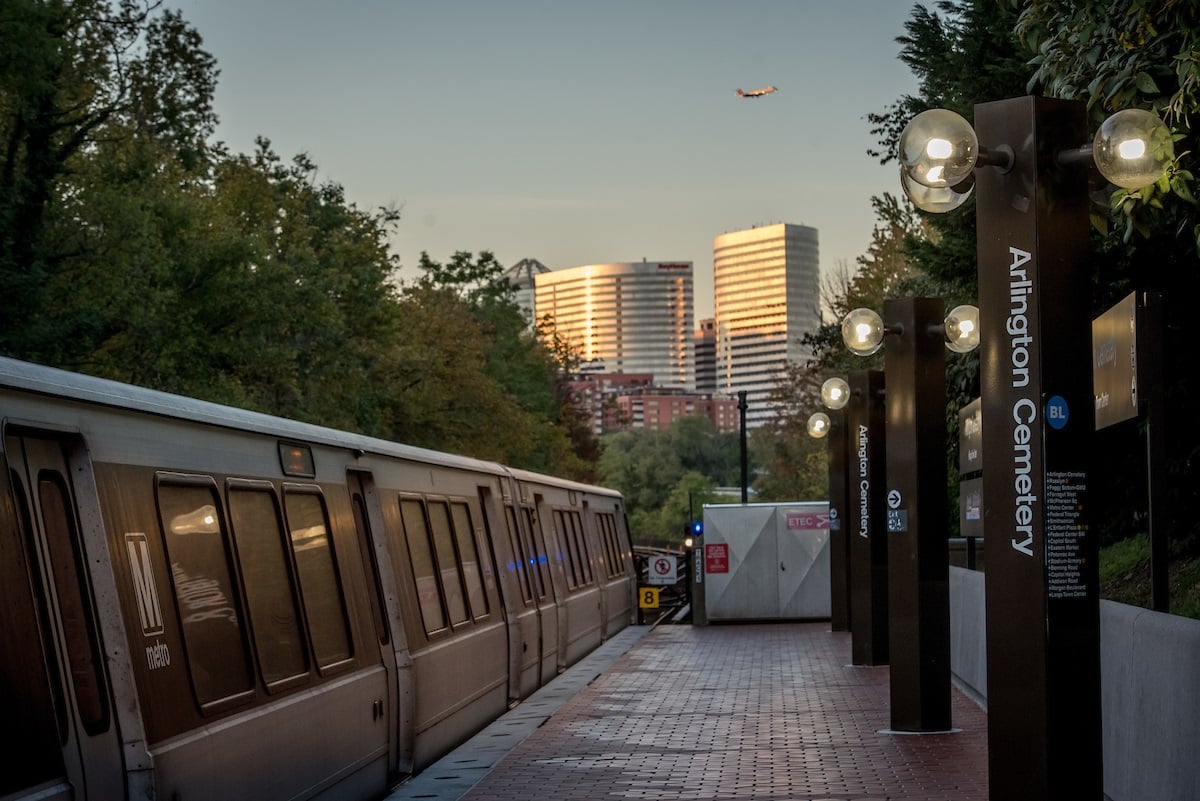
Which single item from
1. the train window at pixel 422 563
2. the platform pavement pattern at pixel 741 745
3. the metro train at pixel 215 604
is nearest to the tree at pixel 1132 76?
the platform pavement pattern at pixel 741 745

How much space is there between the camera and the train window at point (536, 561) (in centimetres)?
2106

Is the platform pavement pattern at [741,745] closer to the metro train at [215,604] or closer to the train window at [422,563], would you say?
the metro train at [215,604]

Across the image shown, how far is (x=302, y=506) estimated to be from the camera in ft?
34.3

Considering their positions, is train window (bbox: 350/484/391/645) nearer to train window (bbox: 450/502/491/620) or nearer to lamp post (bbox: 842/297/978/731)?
train window (bbox: 450/502/491/620)

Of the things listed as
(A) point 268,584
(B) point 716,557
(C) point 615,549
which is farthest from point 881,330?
(C) point 615,549

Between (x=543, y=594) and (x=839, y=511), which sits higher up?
(x=543, y=594)

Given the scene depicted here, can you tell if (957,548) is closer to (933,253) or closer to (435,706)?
(933,253)

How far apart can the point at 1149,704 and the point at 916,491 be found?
5375mm

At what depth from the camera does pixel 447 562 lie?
1525 cm

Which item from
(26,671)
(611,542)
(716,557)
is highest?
(26,671)

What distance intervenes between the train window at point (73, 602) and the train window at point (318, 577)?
324cm

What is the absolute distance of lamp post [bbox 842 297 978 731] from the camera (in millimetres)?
13766

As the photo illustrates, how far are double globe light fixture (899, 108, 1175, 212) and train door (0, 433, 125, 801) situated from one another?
13.0ft

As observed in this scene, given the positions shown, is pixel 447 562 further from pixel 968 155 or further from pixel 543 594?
pixel 968 155
